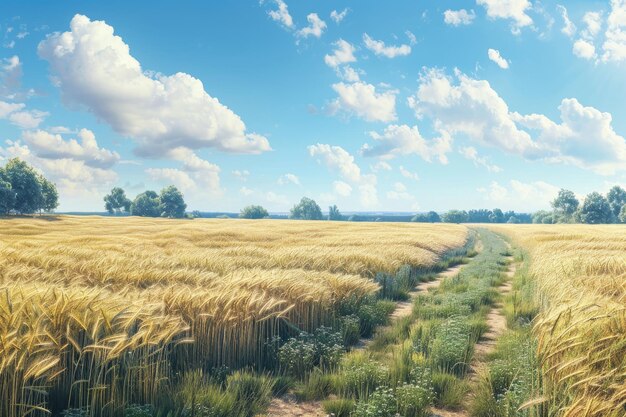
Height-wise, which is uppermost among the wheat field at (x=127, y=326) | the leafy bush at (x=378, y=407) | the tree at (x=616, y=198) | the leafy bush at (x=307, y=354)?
the tree at (x=616, y=198)

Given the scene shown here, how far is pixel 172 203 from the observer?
470ft

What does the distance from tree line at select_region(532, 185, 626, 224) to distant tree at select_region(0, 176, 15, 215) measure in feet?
464

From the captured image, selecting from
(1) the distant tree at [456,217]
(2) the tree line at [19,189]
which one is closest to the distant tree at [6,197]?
(2) the tree line at [19,189]

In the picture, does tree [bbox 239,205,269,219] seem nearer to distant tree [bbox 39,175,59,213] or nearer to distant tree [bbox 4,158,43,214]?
distant tree [bbox 39,175,59,213]

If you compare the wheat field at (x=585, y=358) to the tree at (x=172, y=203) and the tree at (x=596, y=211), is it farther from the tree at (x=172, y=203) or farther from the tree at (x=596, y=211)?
the tree at (x=172, y=203)

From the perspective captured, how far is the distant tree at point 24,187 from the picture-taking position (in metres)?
74.7

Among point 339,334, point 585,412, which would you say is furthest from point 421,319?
point 585,412

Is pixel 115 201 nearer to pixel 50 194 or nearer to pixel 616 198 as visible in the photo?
pixel 50 194

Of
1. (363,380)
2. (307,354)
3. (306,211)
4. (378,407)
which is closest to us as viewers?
(378,407)

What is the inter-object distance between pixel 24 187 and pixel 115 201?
3183 inches

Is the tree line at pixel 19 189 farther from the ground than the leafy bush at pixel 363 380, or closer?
farther from the ground

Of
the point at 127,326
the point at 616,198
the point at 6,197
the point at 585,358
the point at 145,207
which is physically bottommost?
the point at 127,326

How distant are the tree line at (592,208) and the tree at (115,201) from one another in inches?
5887

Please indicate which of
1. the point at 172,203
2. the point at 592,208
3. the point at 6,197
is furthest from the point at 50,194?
the point at 592,208
